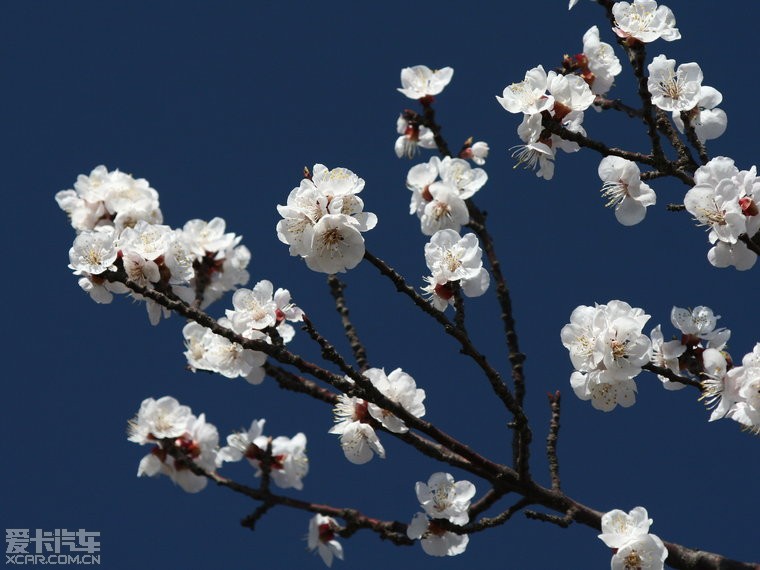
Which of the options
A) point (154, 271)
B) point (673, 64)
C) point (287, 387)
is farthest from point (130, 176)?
point (673, 64)

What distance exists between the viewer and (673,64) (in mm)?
2916

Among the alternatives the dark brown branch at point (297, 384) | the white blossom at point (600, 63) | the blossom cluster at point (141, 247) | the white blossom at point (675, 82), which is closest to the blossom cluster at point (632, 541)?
the dark brown branch at point (297, 384)

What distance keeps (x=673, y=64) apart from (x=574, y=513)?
1.25 metres

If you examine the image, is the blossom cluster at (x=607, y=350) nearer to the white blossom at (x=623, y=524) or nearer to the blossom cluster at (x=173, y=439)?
the white blossom at (x=623, y=524)

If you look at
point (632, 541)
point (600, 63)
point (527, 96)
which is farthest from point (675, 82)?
point (632, 541)

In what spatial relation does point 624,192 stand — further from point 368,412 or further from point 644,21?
point 368,412

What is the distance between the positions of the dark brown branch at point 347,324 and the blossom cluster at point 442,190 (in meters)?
0.33

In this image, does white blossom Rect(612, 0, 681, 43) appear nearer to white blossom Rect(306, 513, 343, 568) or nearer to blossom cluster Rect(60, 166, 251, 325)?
blossom cluster Rect(60, 166, 251, 325)

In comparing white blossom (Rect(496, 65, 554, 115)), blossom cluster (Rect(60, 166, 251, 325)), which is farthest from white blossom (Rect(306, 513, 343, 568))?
white blossom (Rect(496, 65, 554, 115))

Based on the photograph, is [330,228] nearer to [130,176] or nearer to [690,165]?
[690,165]

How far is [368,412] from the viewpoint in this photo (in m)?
2.99

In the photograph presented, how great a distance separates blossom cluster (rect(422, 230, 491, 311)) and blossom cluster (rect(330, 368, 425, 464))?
0.88ft

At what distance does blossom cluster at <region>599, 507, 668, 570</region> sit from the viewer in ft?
9.21

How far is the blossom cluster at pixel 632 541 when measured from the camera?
281cm
